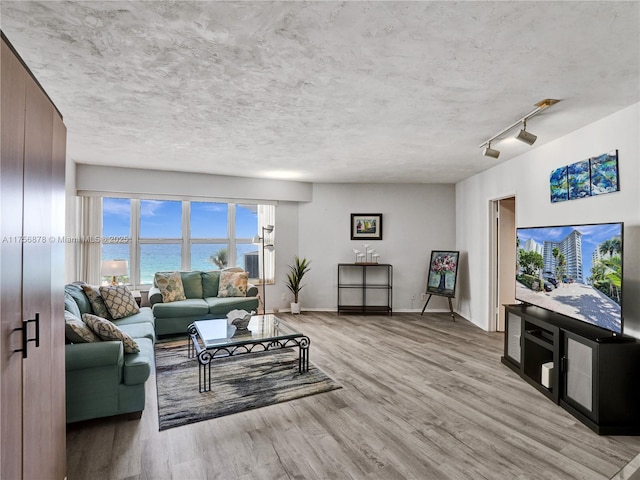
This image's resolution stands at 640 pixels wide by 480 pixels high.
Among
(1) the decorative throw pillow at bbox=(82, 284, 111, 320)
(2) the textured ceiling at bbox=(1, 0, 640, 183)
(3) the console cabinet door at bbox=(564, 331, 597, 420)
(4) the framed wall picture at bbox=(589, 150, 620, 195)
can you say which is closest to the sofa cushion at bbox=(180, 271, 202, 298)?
(1) the decorative throw pillow at bbox=(82, 284, 111, 320)

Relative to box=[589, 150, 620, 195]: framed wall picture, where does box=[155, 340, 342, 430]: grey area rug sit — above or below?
below

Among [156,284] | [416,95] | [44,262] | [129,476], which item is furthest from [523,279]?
[156,284]

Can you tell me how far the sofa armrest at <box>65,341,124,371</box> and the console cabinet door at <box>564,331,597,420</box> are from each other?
138 inches

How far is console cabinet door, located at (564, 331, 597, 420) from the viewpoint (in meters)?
2.57

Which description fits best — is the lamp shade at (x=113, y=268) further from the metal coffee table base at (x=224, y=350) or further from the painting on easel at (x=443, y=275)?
the painting on easel at (x=443, y=275)

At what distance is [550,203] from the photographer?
3.79 metres

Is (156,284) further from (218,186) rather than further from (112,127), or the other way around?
(112,127)

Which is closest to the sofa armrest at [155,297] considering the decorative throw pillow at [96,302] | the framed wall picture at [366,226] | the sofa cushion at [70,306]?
the decorative throw pillow at [96,302]

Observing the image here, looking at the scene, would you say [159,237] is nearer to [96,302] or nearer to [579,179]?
[96,302]

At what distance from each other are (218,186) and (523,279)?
474 centimetres

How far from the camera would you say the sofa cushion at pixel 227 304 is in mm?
5199

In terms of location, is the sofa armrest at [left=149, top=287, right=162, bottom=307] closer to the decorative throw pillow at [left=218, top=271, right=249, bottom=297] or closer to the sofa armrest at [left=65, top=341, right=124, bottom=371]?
the decorative throw pillow at [left=218, top=271, right=249, bottom=297]

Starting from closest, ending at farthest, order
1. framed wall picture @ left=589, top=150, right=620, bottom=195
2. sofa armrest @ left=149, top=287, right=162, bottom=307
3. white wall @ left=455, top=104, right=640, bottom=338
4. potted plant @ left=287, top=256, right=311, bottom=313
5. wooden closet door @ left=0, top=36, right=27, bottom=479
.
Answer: wooden closet door @ left=0, top=36, right=27, bottom=479 → white wall @ left=455, top=104, right=640, bottom=338 → framed wall picture @ left=589, top=150, right=620, bottom=195 → sofa armrest @ left=149, top=287, right=162, bottom=307 → potted plant @ left=287, top=256, right=311, bottom=313

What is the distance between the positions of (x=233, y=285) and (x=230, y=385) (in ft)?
8.48
